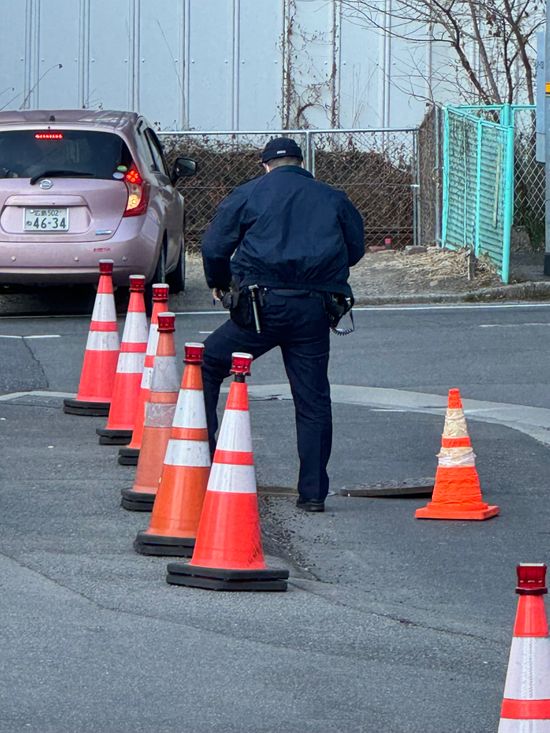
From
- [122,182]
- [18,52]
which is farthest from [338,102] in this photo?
[122,182]

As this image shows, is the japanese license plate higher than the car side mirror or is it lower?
lower

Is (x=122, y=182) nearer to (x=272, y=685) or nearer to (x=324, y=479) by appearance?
(x=324, y=479)

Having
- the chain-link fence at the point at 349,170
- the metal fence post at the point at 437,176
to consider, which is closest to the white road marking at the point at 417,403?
the metal fence post at the point at 437,176

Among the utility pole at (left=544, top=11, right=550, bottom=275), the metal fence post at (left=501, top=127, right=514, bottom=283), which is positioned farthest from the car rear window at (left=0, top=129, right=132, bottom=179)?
the utility pole at (left=544, top=11, right=550, bottom=275)

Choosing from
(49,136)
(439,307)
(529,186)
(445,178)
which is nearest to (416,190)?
(445,178)

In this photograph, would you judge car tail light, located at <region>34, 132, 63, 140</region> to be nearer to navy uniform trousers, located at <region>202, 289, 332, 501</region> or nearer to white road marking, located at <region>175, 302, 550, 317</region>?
white road marking, located at <region>175, 302, 550, 317</region>

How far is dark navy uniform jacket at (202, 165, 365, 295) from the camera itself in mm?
7461

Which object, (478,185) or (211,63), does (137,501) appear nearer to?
(478,185)

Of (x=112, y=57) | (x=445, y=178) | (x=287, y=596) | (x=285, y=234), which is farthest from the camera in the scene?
(x=112, y=57)

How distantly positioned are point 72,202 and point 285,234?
22.6 feet

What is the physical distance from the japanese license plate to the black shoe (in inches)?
270

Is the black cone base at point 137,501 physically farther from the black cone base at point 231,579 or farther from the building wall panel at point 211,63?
the building wall panel at point 211,63

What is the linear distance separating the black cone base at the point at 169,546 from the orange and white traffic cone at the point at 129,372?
2505 mm

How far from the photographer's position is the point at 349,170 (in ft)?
69.8
